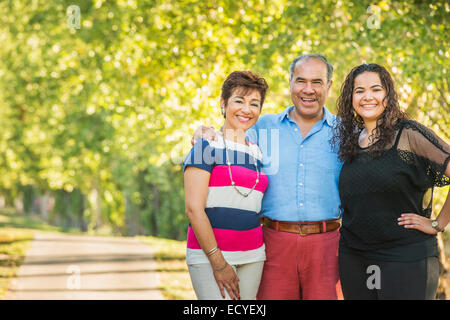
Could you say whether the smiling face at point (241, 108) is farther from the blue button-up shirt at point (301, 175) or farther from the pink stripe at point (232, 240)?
the pink stripe at point (232, 240)

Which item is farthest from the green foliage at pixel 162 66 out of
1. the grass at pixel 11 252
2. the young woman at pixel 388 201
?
the young woman at pixel 388 201

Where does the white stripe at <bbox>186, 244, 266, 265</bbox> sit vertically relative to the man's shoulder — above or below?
below

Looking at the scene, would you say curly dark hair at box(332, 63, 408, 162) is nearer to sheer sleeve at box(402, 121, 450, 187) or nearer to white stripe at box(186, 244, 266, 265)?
sheer sleeve at box(402, 121, 450, 187)

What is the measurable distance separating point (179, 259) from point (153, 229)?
27.5 feet

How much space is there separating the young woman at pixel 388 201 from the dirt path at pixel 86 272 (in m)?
5.52

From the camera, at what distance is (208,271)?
3.47 m

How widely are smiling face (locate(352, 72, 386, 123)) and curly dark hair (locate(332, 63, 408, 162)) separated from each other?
0.09 feet

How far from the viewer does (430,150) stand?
3365 millimetres

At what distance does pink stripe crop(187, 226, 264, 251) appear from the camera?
3.48 m

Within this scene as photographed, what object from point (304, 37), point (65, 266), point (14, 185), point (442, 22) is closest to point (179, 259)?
point (65, 266)

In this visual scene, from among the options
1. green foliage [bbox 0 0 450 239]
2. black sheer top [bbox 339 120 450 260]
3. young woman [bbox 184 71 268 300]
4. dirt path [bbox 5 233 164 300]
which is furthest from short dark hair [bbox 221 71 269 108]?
dirt path [bbox 5 233 164 300]

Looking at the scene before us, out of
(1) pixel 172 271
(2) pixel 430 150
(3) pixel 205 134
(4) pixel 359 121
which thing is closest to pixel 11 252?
(1) pixel 172 271

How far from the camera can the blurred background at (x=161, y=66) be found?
7.41 m
